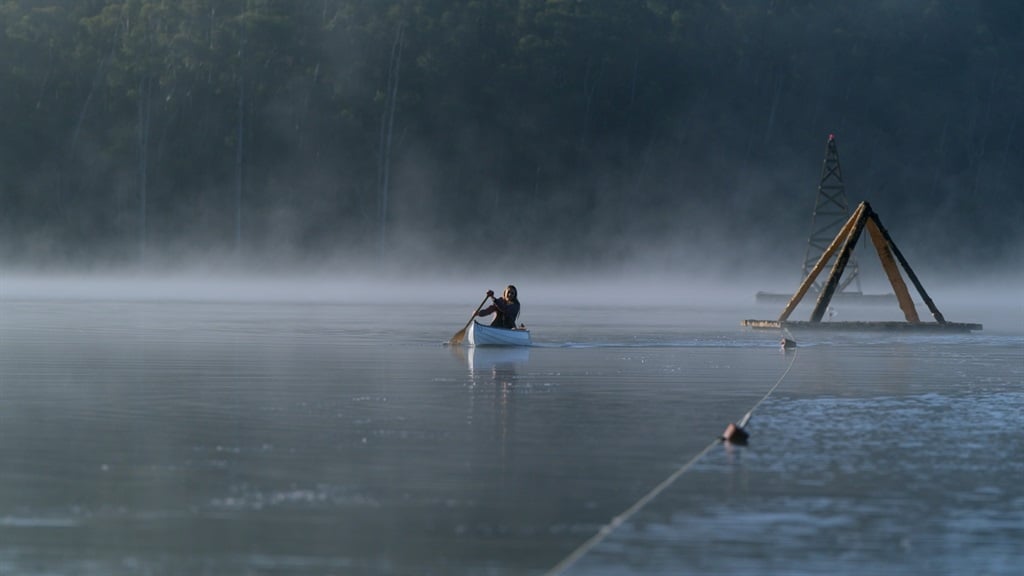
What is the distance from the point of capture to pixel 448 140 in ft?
360

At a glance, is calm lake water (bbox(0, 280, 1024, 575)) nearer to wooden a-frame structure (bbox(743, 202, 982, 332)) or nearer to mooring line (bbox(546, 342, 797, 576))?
mooring line (bbox(546, 342, 797, 576))

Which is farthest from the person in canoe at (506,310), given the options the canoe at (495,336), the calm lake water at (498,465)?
the calm lake water at (498,465)

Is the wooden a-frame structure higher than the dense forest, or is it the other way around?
the dense forest

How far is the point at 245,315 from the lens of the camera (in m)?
48.1

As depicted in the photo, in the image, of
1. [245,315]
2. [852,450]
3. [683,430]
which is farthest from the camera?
[245,315]

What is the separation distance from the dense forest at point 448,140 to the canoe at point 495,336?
72.5 metres

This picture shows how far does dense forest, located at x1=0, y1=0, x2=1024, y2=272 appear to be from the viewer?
347ft

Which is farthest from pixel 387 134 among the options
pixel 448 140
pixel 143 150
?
pixel 143 150

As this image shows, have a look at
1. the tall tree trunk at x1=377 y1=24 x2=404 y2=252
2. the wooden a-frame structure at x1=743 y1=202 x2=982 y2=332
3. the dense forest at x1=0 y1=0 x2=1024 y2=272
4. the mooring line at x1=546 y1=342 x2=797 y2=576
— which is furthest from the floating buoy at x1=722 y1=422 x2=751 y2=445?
the tall tree trunk at x1=377 y1=24 x2=404 y2=252

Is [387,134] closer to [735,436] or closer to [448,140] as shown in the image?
[448,140]

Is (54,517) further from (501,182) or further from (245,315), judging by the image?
(501,182)

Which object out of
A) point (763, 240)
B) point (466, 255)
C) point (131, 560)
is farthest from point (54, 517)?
point (763, 240)

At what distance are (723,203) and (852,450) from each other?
329 ft

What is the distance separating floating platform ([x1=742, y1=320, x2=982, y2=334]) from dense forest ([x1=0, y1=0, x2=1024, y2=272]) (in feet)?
210
